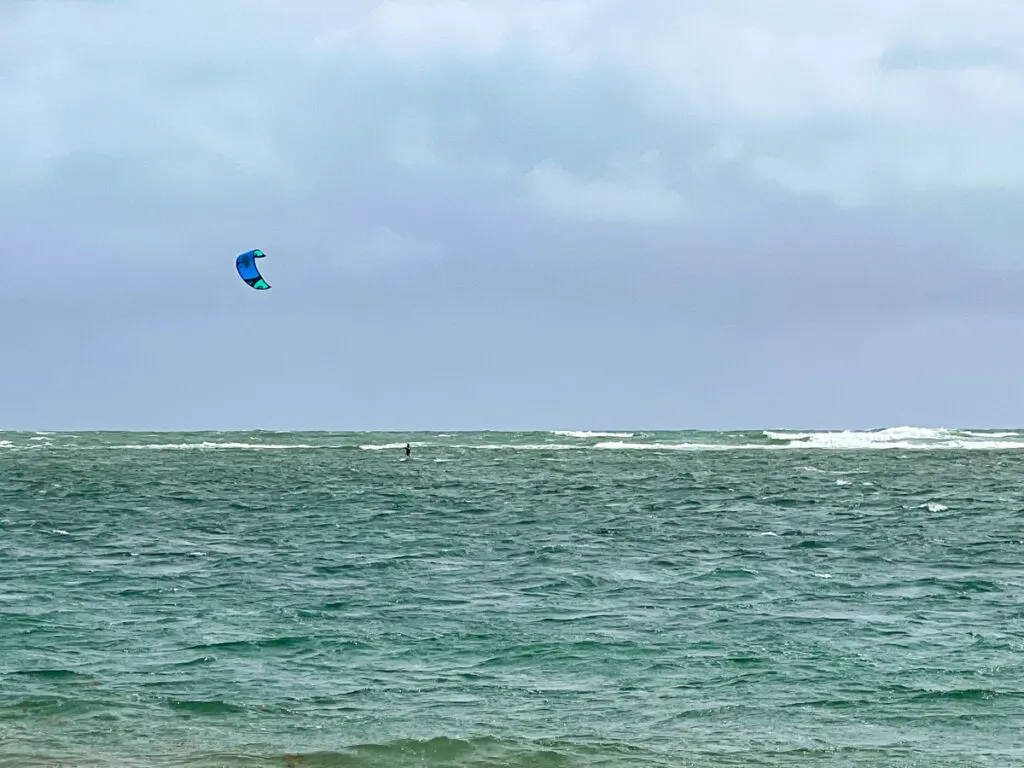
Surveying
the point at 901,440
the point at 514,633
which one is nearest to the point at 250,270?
the point at 514,633

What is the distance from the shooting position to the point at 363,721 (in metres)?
15.5

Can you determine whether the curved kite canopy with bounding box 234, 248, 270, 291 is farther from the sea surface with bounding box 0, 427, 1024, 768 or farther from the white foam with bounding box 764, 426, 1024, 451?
the white foam with bounding box 764, 426, 1024, 451

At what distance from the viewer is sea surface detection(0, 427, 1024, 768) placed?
1465 centimetres

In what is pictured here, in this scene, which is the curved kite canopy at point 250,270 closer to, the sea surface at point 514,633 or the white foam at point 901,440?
the sea surface at point 514,633

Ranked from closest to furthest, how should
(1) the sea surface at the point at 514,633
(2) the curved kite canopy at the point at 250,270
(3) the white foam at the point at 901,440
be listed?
(1) the sea surface at the point at 514,633
(2) the curved kite canopy at the point at 250,270
(3) the white foam at the point at 901,440

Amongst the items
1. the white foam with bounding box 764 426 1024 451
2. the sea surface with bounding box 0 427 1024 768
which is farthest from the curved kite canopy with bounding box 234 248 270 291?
the white foam with bounding box 764 426 1024 451

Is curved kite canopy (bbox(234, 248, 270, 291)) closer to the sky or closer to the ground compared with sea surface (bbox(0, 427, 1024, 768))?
closer to the sky

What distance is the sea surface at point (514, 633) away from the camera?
1465 cm

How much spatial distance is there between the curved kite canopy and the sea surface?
7.93 m

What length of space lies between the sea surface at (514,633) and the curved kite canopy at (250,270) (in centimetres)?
793

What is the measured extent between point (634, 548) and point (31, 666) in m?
18.8

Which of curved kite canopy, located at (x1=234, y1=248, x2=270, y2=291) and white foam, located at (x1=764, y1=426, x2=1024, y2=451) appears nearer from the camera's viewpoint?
curved kite canopy, located at (x1=234, y1=248, x2=270, y2=291)

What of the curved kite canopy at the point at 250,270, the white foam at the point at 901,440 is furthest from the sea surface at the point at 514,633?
the white foam at the point at 901,440

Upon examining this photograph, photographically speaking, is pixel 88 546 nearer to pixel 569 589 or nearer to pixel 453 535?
pixel 453 535
